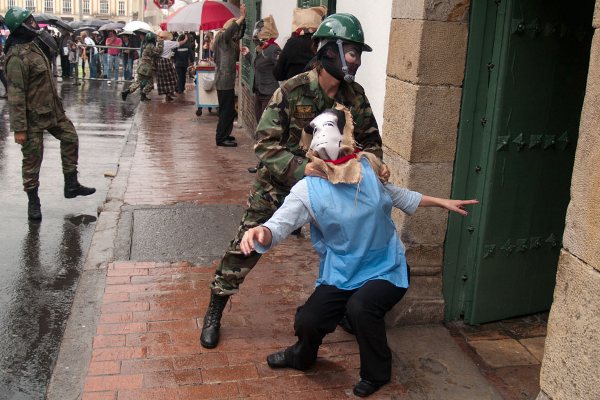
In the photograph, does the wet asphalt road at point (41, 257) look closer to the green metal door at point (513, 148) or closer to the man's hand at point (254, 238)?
the man's hand at point (254, 238)

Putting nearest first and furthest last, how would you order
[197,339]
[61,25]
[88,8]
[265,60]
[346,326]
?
[197,339]
[346,326]
[265,60]
[61,25]
[88,8]

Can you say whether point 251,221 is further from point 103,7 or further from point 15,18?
point 103,7

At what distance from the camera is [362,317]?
355 cm

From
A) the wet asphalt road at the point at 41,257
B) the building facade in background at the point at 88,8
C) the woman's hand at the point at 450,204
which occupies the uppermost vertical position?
the building facade in background at the point at 88,8

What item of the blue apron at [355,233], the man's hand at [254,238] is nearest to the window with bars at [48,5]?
the blue apron at [355,233]

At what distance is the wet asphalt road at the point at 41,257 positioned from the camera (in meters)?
4.38

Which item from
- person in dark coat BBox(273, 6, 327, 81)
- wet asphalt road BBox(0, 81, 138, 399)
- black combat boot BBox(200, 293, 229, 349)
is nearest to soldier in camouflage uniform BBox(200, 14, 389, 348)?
black combat boot BBox(200, 293, 229, 349)

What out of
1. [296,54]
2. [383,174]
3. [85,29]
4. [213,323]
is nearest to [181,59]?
[296,54]

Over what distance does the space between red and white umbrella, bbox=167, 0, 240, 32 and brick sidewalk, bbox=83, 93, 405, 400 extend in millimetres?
8133

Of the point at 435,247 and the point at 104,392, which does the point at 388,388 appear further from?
the point at 104,392

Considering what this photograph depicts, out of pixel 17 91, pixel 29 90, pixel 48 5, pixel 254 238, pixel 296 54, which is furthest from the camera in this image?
pixel 48 5

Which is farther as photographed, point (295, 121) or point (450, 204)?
point (295, 121)

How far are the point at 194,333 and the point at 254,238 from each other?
54.2 inches

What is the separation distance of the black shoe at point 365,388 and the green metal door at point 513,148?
3.62 ft
